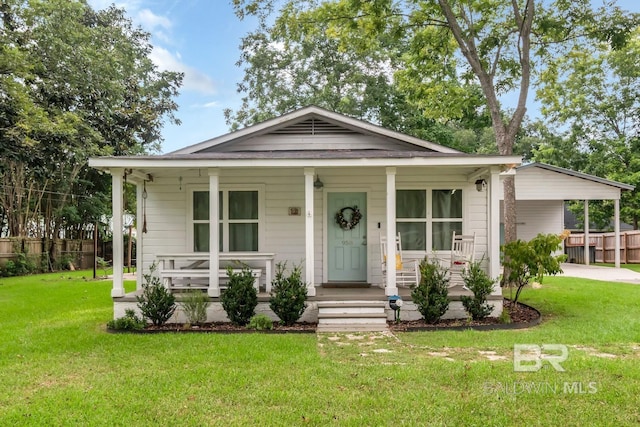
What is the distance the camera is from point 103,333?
6547 mm

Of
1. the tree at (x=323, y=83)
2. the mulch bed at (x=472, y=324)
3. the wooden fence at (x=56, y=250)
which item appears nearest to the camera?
the mulch bed at (x=472, y=324)

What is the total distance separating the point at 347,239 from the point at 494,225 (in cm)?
286

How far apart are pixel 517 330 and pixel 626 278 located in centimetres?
802

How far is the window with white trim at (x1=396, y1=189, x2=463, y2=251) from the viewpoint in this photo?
8.80 metres

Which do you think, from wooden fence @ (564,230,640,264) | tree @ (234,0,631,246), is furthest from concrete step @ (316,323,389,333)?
wooden fence @ (564,230,640,264)

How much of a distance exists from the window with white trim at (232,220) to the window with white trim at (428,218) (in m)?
2.93

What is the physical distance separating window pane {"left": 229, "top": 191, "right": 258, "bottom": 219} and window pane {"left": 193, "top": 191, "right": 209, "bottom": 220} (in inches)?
19.0

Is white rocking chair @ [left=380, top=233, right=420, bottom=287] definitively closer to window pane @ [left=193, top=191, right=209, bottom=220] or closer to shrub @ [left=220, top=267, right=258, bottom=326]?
shrub @ [left=220, top=267, right=258, bottom=326]

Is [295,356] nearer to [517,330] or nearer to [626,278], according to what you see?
[517,330]

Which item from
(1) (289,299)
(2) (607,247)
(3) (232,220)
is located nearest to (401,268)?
(1) (289,299)

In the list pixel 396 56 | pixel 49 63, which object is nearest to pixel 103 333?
pixel 49 63

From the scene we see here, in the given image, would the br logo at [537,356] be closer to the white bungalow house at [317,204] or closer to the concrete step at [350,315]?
the concrete step at [350,315]

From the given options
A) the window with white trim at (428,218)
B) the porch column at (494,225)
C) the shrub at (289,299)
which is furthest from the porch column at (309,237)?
the porch column at (494,225)

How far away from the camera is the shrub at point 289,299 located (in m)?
6.71
